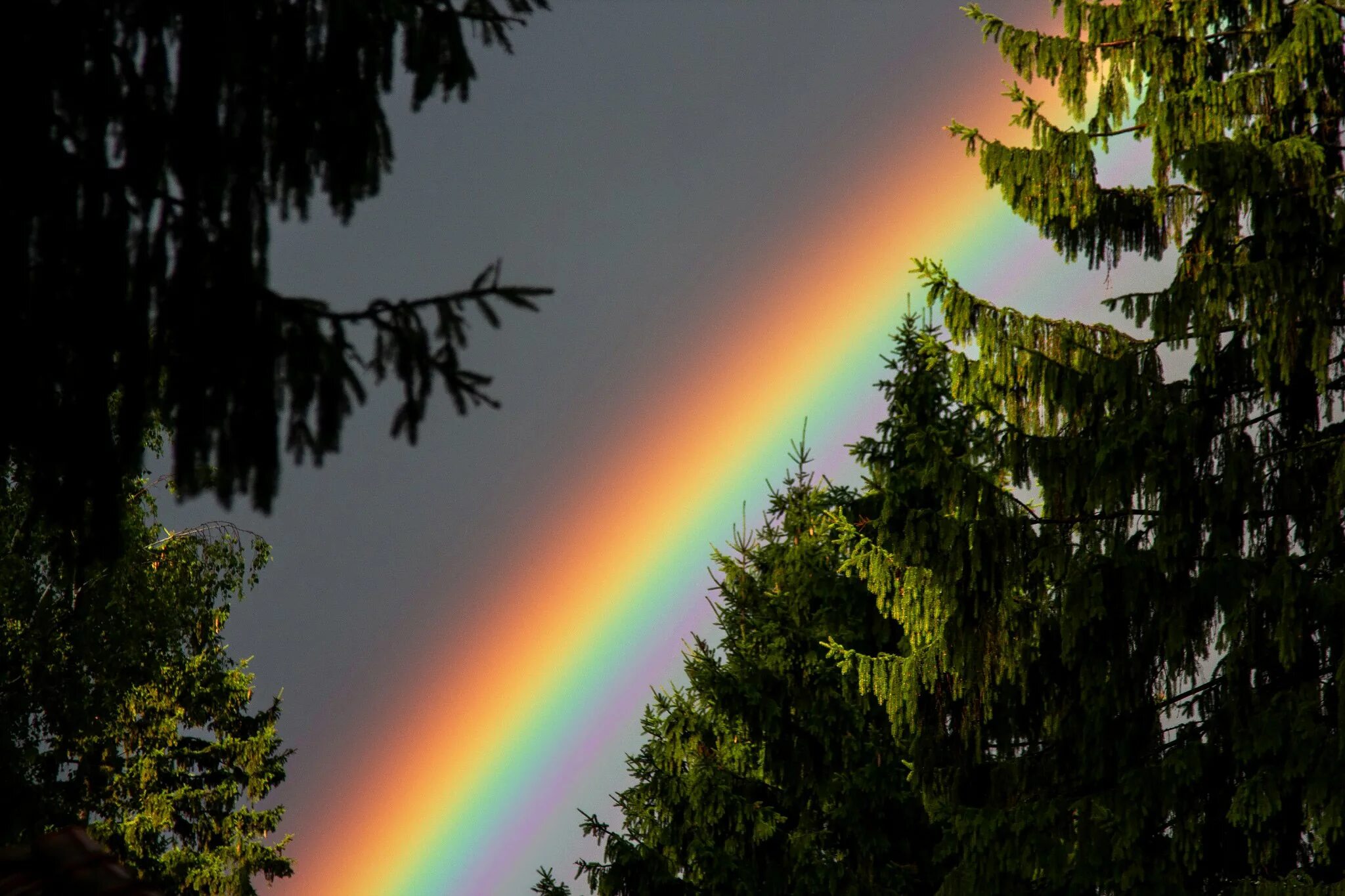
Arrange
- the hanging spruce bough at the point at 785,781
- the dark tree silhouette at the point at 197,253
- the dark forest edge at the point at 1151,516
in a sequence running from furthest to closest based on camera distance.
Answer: the hanging spruce bough at the point at 785,781 → the dark forest edge at the point at 1151,516 → the dark tree silhouette at the point at 197,253

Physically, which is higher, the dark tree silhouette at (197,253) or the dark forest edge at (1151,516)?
the dark forest edge at (1151,516)

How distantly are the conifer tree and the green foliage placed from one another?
592 centimetres

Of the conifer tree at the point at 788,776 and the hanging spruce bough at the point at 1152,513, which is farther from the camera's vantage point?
the conifer tree at the point at 788,776

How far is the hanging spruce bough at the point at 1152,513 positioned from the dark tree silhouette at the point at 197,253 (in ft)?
25.6

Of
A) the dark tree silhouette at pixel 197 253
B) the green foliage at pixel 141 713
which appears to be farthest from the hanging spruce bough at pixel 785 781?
the dark tree silhouette at pixel 197 253

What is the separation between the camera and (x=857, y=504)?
15062mm

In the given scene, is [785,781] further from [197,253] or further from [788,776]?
[197,253]

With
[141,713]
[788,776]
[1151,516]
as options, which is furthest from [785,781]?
[141,713]

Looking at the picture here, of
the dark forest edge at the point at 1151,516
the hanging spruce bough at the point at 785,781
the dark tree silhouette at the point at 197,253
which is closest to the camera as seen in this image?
the dark tree silhouette at the point at 197,253

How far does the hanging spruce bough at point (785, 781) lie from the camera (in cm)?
1415

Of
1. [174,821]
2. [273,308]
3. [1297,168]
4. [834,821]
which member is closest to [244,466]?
[273,308]

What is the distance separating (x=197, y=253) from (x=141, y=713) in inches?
814

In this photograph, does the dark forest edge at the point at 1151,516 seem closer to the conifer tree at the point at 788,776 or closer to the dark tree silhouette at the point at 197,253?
the conifer tree at the point at 788,776

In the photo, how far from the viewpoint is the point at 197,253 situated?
2.89 m
